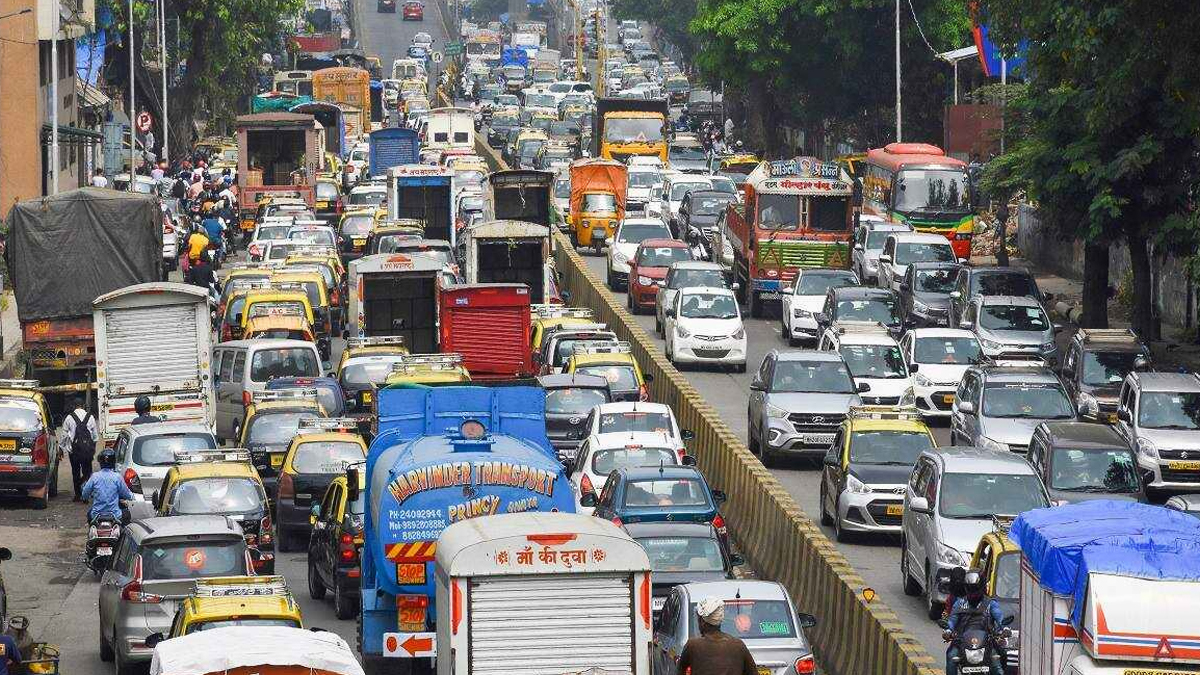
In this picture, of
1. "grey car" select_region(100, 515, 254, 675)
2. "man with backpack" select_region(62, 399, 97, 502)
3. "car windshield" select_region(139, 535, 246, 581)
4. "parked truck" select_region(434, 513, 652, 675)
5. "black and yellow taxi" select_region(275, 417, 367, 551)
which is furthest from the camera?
"man with backpack" select_region(62, 399, 97, 502)

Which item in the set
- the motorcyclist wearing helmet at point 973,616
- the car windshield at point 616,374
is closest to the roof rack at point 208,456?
the car windshield at point 616,374

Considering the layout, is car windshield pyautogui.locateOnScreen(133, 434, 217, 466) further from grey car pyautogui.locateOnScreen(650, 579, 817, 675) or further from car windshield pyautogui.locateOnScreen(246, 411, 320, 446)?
grey car pyautogui.locateOnScreen(650, 579, 817, 675)

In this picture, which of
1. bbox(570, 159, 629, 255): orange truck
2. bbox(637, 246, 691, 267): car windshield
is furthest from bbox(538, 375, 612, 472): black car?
bbox(570, 159, 629, 255): orange truck

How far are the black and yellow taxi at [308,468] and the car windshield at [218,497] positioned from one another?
4.03 feet

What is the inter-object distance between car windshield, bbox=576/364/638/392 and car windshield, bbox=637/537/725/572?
11.9m

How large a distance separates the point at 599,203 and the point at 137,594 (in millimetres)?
39854

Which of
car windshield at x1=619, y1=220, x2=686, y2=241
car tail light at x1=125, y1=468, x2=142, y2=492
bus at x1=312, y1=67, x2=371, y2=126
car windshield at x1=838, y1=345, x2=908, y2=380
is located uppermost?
bus at x1=312, y1=67, x2=371, y2=126

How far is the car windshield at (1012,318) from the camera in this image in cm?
4019

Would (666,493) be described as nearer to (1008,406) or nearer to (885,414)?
(885,414)

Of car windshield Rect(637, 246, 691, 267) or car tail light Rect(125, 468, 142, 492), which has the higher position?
car windshield Rect(637, 246, 691, 267)

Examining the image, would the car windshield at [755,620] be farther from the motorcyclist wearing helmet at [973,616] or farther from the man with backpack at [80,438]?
the man with backpack at [80,438]

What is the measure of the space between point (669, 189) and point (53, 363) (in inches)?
1143

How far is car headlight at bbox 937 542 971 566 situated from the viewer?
77.6 feet

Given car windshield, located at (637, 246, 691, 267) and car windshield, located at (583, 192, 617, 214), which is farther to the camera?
car windshield, located at (583, 192, 617, 214)
